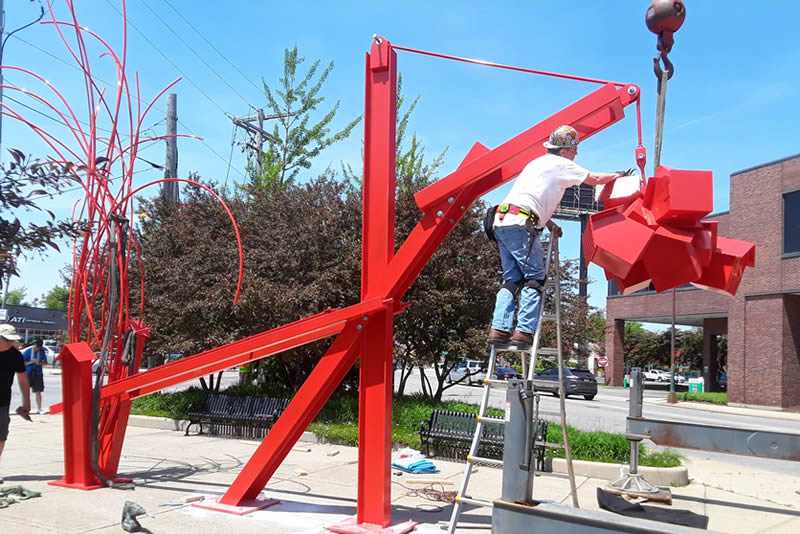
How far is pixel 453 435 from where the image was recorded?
34.7ft

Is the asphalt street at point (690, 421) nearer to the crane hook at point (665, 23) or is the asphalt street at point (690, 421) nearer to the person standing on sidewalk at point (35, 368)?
the crane hook at point (665, 23)

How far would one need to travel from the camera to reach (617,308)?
4191 centimetres

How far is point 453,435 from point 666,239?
22.0 feet

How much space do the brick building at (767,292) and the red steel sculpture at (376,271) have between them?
2640 cm

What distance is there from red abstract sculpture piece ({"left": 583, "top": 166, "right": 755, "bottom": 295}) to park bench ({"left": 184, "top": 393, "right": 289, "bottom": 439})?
9135 millimetres

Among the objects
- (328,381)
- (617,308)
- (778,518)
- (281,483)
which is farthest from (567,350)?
(617,308)

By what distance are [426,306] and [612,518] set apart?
10182 millimetres

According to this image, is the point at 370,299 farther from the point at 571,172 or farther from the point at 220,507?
the point at 220,507

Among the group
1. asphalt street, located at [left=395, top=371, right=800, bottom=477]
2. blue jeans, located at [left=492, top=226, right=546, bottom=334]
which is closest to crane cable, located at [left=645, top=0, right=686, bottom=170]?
blue jeans, located at [left=492, top=226, right=546, bottom=334]

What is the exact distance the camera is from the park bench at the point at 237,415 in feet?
41.4

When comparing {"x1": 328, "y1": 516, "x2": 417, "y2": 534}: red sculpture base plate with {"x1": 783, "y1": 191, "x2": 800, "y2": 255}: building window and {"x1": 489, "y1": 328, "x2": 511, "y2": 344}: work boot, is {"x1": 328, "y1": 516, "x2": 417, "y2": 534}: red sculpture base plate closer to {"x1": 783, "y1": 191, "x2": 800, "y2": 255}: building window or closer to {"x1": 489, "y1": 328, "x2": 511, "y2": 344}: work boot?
{"x1": 489, "y1": 328, "x2": 511, "y2": 344}: work boot

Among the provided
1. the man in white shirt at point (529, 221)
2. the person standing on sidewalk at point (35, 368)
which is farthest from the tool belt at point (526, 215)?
the person standing on sidewalk at point (35, 368)

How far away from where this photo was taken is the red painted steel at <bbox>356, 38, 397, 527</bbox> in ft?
20.4

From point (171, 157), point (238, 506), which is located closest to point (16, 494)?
point (238, 506)
